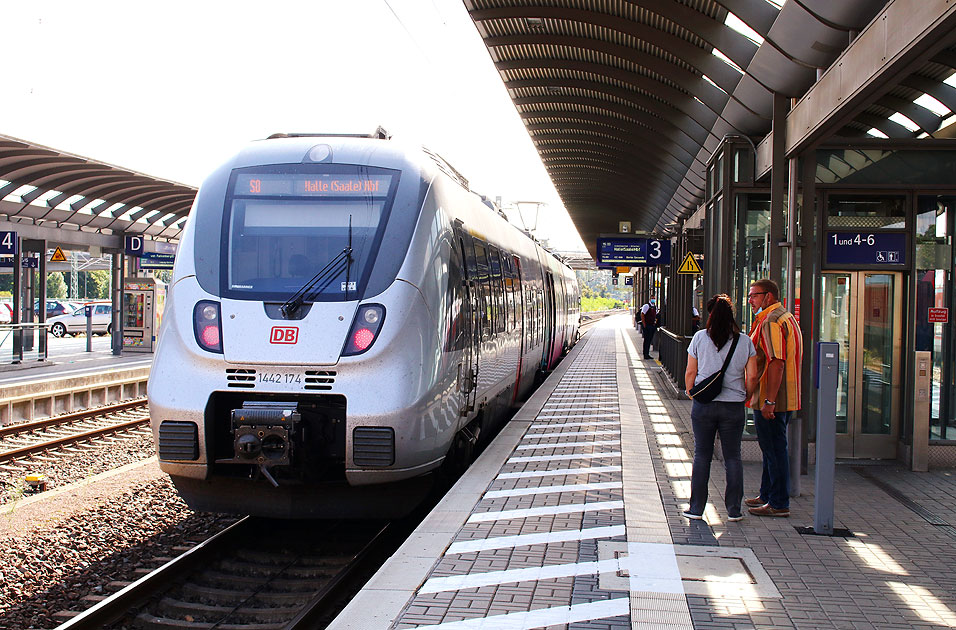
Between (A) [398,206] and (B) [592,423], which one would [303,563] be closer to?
(A) [398,206]

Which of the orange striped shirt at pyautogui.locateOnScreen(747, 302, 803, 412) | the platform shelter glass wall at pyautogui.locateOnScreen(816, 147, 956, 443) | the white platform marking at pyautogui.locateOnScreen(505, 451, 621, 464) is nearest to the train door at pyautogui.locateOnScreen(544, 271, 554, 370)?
the white platform marking at pyautogui.locateOnScreen(505, 451, 621, 464)

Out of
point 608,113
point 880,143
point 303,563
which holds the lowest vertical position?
point 303,563

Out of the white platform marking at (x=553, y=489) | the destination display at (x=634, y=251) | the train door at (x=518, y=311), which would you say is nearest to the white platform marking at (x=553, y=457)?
the white platform marking at (x=553, y=489)

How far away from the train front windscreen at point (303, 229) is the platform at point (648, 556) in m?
2.04

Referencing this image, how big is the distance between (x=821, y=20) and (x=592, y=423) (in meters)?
6.78

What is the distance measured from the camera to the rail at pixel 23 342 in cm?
2064

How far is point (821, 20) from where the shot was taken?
6758 mm

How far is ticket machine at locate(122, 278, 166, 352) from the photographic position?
27797 mm

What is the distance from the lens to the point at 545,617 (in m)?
4.64

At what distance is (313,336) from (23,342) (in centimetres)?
1713

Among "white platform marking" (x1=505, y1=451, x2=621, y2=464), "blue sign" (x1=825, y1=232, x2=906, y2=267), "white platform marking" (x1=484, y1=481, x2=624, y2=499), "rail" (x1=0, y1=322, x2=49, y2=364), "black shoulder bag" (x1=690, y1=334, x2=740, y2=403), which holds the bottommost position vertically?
"white platform marking" (x1=505, y1=451, x2=621, y2=464)

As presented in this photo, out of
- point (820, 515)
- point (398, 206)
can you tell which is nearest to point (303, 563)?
point (398, 206)

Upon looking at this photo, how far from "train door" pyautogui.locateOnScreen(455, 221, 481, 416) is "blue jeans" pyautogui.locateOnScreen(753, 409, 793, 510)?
2.59m

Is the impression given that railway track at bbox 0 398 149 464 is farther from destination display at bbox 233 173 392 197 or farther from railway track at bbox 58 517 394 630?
destination display at bbox 233 173 392 197
